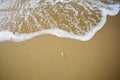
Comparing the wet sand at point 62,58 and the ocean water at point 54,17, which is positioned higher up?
the ocean water at point 54,17

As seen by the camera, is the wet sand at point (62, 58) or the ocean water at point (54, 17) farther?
the ocean water at point (54, 17)

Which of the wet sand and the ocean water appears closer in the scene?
the wet sand

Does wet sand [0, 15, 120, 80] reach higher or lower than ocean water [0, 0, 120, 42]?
lower

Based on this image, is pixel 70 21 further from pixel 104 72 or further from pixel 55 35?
pixel 104 72

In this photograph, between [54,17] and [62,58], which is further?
[54,17]
